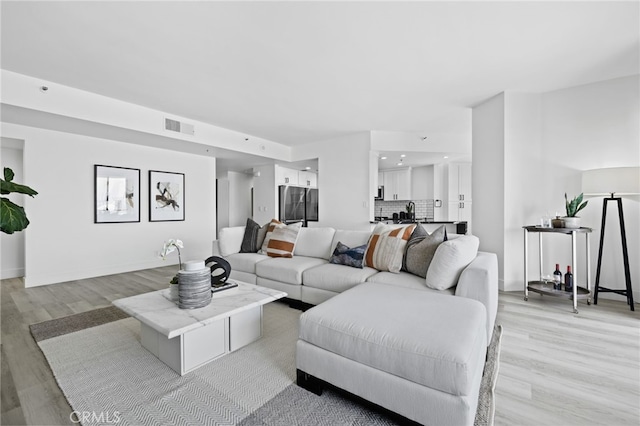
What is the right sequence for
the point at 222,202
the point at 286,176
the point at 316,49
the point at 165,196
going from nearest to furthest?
the point at 316,49 → the point at 165,196 → the point at 286,176 → the point at 222,202

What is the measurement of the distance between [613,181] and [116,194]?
264 inches

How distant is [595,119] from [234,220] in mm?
7503

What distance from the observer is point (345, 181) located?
5.61 m

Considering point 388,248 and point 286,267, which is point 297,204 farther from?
point 388,248

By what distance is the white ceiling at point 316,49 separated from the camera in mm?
2102

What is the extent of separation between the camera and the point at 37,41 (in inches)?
95.3

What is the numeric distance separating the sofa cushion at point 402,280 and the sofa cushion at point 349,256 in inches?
10.8

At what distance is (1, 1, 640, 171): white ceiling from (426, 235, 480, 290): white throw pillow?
1807 millimetres

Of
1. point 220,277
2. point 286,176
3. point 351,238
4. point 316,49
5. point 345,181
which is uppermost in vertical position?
point 316,49

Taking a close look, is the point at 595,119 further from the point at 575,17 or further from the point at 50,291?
the point at 50,291

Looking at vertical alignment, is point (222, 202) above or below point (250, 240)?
above

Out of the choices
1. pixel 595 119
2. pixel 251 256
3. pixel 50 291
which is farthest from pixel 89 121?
pixel 595 119

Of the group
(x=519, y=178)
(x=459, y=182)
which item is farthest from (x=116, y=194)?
(x=459, y=182)

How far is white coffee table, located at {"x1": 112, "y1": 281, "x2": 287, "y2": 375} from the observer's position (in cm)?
171
